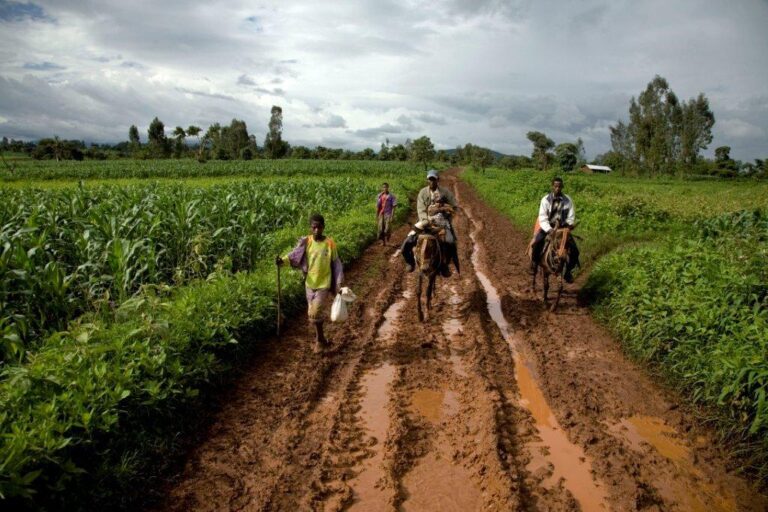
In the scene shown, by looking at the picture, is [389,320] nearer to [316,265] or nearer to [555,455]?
[316,265]

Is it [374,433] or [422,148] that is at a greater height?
[422,148]

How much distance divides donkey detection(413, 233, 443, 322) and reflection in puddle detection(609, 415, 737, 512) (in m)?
3.85

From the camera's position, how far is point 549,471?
4.45 metres

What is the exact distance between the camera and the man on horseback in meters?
9.34

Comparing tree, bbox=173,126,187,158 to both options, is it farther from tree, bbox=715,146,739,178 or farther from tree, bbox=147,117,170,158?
tree, bbox=715,146,739,178

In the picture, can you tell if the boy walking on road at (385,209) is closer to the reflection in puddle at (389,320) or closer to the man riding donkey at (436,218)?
the man riding donkey at (436,218)

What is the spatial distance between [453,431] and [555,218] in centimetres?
610

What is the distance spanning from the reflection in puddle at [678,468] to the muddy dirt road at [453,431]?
0.02 metres

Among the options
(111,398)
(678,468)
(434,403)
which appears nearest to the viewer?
(111,398)

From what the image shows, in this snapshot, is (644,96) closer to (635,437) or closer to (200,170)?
(200,170)

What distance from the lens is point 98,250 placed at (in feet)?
25.8

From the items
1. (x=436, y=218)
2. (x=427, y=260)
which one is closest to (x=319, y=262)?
(x=427, y=260)

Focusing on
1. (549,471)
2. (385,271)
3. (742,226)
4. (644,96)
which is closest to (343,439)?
(549,471)

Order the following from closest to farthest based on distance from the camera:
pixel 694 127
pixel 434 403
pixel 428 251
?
pixel 434 403
pixel 428 251
pixel 694 127
